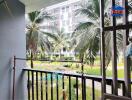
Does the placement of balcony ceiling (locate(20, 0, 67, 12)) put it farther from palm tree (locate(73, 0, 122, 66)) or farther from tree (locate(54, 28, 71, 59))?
tree (locate(54, 28, 71, 59))

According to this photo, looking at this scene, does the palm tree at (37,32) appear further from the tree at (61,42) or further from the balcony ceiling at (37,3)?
the balcony ceiling at (37,3)

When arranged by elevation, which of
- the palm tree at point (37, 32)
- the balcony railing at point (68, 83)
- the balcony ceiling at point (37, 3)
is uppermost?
the palm tree at point (37, 32)

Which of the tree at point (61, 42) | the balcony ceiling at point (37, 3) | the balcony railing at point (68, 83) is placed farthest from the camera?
the tree at point (61, 42)

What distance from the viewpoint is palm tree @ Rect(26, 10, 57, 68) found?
12.6 m

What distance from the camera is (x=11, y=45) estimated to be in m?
2.52

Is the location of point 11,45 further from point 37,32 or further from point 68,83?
point 37,32

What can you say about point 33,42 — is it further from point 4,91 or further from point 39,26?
point 4,91

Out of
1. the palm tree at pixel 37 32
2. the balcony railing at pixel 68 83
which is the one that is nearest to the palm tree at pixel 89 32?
the palm tree at pixel 37 32

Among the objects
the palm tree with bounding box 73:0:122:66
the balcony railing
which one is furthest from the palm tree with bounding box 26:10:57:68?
the balcony railing

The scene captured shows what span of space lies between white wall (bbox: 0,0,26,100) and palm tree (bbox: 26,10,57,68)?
9525mm

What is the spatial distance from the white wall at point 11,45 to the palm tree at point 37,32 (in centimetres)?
953

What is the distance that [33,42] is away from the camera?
12672 mm

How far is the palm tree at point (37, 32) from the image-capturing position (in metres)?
12.6

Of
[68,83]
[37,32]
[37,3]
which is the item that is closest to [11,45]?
[37,3]
